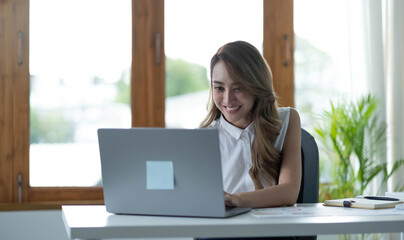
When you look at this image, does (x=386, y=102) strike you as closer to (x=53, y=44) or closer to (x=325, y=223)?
(x=53, y=44)

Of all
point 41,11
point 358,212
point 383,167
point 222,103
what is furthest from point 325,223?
point 41,11

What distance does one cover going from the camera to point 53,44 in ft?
11.3

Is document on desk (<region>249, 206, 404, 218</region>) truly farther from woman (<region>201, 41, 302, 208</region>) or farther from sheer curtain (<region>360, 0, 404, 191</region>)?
sheer curtain (<region>360, 0, 404, 191</region>)

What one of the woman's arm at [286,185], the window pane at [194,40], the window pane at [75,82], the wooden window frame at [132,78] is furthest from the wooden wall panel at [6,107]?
the woman's arm at [286,185]

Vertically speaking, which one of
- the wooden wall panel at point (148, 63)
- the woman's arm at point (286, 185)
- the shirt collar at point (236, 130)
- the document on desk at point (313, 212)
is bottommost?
the document on desk at point (313, 212)

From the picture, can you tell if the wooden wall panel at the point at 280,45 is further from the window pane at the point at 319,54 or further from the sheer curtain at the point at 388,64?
the sheer curtain at the point at 388,64

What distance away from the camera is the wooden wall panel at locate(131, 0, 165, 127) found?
3545 millimetres

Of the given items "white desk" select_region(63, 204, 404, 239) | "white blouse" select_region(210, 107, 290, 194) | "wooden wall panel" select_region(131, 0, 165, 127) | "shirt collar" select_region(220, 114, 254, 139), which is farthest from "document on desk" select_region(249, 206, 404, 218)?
"wooden wall panel" select_region(131, 0, 165, 127)

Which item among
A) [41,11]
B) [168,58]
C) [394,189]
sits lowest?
[394,189]

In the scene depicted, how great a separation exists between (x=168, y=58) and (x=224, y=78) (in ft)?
5.17

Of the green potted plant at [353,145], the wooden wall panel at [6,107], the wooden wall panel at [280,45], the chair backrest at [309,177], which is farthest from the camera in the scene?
the wooden wall panel at [280,45]

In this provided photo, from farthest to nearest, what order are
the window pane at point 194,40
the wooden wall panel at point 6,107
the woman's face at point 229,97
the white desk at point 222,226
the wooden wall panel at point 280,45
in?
the wooden wall panel at point 280,45
the window pane at point 194,40
the wooden wall panel at point 6,107
the woman's face at point 229,97
the white desk at point 222,226

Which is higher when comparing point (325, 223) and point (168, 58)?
point (168, 58)

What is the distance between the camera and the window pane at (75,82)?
344 centimetres
